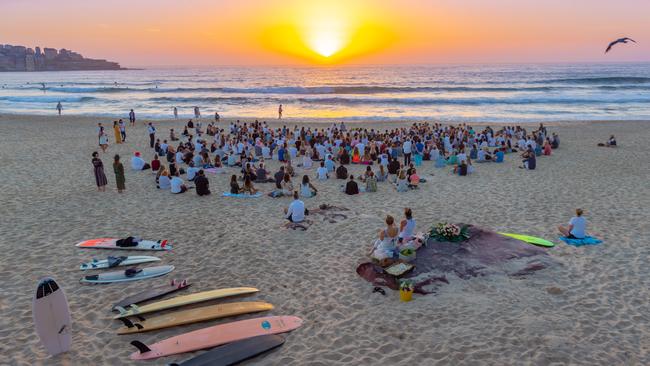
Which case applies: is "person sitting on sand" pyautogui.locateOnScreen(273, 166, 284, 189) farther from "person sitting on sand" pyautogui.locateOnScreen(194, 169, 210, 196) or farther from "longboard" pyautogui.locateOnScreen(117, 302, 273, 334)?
"longboard" pyautogui.locateOnScreen(117, 302, 273, 334)

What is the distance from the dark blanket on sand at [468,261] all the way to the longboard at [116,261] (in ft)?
15.8

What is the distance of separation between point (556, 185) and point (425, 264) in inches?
381

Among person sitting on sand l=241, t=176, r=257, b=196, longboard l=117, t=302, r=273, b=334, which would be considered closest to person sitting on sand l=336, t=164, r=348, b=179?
person sitting on sand l=241, t=176, r=257, b=196

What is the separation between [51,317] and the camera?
226 inches

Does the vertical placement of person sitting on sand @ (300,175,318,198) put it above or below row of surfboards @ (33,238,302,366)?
above

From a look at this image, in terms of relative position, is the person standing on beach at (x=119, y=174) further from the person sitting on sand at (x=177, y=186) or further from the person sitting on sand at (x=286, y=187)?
the person sitting on sand at (x=286, y=187)

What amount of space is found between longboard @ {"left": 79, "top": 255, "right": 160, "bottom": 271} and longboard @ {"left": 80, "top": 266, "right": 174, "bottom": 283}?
0.38 m

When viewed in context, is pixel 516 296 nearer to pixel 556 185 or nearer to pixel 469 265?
pixel 469 265

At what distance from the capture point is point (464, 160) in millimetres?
17609

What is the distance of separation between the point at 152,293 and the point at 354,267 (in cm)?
403

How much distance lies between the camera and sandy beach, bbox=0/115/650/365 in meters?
6.14

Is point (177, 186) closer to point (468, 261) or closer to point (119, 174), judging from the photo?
point (119, 174)

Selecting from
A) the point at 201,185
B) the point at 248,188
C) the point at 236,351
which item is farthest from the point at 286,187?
the point at 236,351

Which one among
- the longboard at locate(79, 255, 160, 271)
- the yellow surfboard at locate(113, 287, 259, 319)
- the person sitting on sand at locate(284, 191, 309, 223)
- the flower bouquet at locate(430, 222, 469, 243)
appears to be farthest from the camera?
the person sitting on sand at locate(284, 191, 309, 223)
